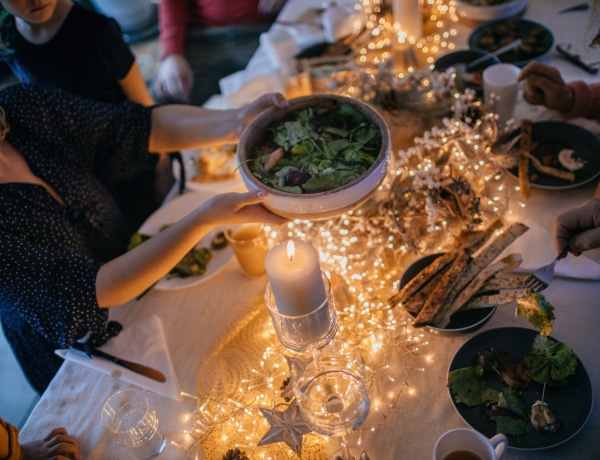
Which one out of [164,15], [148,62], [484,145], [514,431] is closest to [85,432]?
[514,431]

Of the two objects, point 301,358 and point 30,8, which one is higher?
point 30,8

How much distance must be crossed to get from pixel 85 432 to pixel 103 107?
35.7 inches

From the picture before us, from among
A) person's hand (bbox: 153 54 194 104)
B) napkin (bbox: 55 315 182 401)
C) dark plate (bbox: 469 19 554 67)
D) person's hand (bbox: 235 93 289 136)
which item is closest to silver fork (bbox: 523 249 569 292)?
person's hand (bbox: 235 93 289 136)

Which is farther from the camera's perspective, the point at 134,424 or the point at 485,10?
the point at 485,10

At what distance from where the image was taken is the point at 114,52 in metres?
1.73

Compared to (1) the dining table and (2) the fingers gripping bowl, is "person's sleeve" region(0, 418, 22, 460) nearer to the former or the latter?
(1) the dining table

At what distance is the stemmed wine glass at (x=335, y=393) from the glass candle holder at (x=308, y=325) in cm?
4

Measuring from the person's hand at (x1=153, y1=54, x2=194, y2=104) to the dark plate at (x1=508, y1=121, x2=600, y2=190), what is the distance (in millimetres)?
1740

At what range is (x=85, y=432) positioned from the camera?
109 centimetres

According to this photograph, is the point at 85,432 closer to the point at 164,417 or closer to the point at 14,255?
the point at 164,417

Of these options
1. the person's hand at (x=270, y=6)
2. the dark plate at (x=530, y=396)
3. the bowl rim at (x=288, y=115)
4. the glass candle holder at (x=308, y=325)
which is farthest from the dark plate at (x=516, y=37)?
the person's hand at (x=270, y=6)

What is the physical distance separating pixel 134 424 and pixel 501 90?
1286mm

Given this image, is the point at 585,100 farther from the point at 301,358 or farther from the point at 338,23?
the point at 301,358

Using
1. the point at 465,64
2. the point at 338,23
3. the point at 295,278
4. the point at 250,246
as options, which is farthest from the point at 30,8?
the point at 465,64
